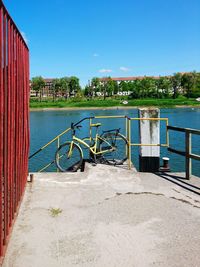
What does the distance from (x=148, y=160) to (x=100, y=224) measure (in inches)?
142

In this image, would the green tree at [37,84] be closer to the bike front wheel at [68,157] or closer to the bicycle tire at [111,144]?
the bicycle tire at [111,144]

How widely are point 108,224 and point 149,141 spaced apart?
3668 millimetres

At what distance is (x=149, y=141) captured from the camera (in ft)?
25.6

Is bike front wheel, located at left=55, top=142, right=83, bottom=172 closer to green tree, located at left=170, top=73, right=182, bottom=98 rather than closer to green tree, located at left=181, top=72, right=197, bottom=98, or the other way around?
green tree, located at left=170, top=73, right=182, bottom=98

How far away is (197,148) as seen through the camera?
1964 cm

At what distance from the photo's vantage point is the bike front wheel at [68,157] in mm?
8188

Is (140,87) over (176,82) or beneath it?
beneath

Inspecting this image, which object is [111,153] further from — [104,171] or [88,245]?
[88,245]

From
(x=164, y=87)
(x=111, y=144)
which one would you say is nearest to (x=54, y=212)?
(x=111, y=144)

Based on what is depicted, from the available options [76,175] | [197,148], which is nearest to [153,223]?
[76,175]

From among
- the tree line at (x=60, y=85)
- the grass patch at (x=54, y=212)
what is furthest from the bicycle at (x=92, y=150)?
the tree line at (x=60, y=85)

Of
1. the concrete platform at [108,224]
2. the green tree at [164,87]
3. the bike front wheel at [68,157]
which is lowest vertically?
the concrete platform at [108,224]

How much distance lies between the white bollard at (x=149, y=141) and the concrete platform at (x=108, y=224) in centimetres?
85

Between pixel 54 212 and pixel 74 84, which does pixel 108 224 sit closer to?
pixel 54 212
